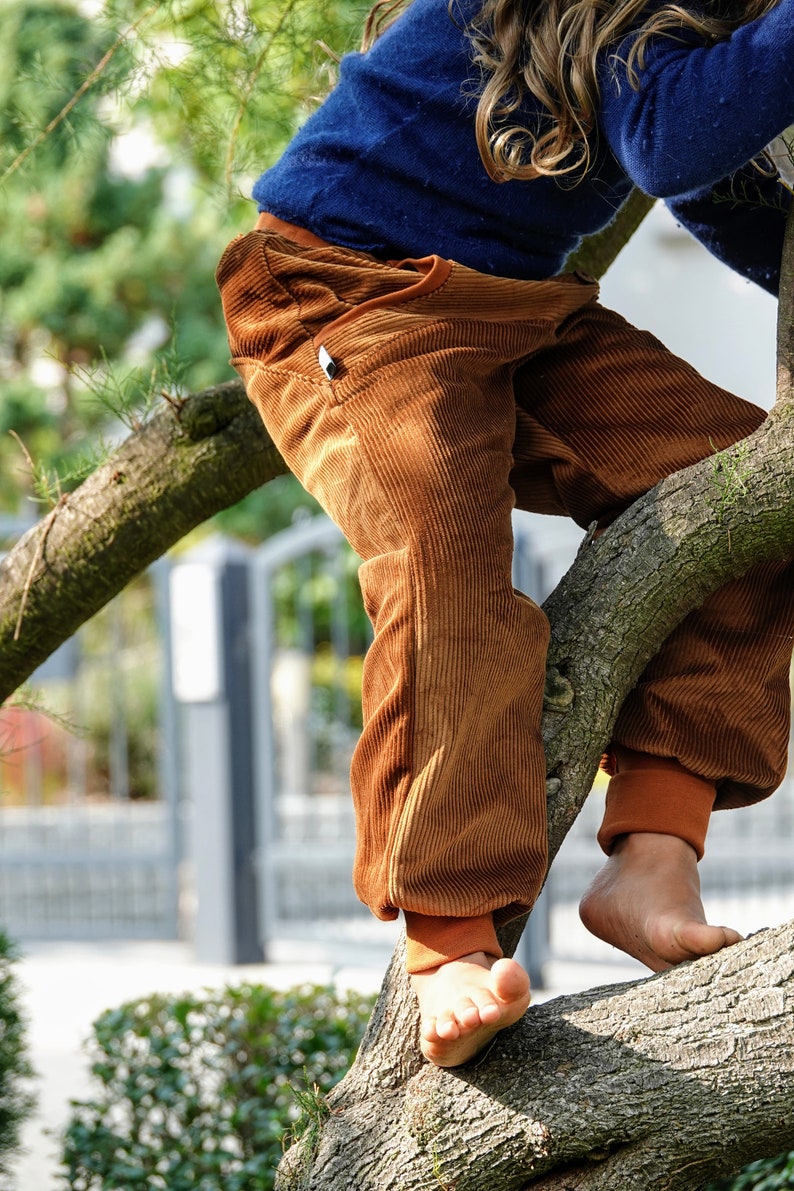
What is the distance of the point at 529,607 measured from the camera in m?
1.29

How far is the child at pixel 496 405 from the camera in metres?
1.21

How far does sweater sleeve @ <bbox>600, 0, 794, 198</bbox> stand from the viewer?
1.15 metres

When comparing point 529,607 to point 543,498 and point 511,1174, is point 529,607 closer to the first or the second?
point 543,498

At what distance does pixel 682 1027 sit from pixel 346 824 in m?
4.79

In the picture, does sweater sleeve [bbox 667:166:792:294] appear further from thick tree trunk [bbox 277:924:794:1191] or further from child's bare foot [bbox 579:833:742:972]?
thick tree trunk [bbox 277:924:794:1191]

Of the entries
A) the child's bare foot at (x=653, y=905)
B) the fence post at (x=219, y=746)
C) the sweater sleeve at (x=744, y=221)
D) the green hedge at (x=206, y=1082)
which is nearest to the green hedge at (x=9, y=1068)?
the green hedge at (x=206, y=1082)

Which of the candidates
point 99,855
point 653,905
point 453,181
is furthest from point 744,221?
point 99,855

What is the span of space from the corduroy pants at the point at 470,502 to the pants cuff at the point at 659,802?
0.04 ft

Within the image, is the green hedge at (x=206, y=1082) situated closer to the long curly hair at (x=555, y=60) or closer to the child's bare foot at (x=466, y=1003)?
the child's bare foot at (x=466, y=1003)

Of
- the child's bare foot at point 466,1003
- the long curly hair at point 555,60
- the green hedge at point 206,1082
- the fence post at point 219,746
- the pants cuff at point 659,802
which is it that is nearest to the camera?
the child's bare foot at point 466,1003

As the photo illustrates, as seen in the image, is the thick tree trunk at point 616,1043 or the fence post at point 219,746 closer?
the thick tree trunk at point 616,1043

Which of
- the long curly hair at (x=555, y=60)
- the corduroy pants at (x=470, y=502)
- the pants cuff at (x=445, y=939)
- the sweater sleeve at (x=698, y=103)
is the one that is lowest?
the pants cuff at (x=445, y=939)

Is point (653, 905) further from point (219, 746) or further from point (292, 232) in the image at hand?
point (219, 746)

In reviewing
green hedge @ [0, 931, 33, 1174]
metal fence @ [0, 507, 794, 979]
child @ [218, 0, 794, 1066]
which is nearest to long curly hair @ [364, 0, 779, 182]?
child @ [218, 0, 794, 1066]
